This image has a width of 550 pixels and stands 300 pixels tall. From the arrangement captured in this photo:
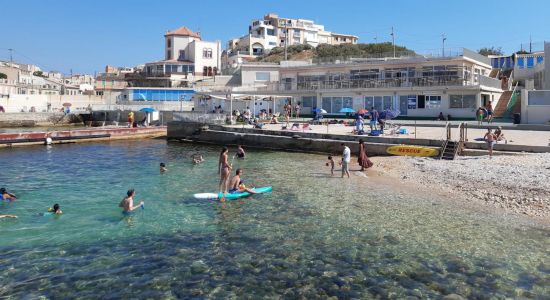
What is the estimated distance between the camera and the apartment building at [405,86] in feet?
138

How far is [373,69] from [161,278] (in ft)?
139

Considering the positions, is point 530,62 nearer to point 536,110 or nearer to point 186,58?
point 536,110

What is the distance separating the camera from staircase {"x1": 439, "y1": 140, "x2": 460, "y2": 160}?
24.1 m

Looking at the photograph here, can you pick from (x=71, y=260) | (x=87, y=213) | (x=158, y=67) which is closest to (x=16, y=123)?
(x=158, y=67)

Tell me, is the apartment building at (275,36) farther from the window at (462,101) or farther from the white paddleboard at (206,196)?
the white paddleboard at (206,196)

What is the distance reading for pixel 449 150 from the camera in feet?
80.4

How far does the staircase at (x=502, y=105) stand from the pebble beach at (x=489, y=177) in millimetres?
22670

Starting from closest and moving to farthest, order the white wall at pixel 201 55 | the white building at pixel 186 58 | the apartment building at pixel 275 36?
the white building at pixel 186 58 < the white wall at pixel 201 55 < the apartment building at pixel 275 36

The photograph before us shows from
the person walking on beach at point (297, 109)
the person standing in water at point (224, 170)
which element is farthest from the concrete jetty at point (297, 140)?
the person standing in water at point (224, 170)

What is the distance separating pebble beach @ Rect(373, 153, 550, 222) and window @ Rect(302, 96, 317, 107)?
27504mm

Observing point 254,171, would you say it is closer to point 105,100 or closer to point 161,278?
point 161,278

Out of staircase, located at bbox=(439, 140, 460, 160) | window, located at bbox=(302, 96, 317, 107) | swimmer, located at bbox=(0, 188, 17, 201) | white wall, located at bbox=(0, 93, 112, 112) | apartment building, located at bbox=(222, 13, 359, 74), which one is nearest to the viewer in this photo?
swimmer, located at bbox=(0, 188, 17, 201)

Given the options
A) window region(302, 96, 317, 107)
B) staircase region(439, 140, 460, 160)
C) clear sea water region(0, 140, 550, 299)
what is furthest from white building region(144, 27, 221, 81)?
clear sea water region(0, 140, 550, 299)

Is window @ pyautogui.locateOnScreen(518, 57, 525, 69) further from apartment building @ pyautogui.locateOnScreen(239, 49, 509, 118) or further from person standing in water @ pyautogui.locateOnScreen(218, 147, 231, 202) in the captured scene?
person standing in water @ pyautogui.locateOnScreen(218, 147, 231, 202)
